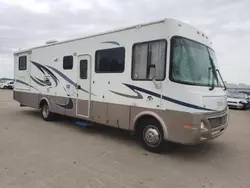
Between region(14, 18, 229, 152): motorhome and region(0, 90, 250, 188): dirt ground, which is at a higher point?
region(14, 18, 229, 152): motorhome

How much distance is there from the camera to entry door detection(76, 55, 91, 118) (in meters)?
7.29

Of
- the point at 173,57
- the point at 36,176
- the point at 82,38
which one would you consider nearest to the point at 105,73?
the point at 82,38

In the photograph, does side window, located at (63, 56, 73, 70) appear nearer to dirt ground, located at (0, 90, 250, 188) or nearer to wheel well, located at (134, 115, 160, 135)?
dirt ground, located at (0, 90, 250, 188)

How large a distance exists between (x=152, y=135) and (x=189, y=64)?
1.77 metres

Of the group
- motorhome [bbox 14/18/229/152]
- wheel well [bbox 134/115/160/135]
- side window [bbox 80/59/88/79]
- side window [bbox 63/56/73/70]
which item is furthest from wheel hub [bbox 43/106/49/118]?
wheel well [bbox 134/115/160/135]

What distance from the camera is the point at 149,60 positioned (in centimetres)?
571

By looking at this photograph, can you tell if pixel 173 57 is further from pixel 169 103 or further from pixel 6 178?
pixel 6 178

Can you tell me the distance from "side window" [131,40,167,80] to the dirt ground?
5.83ft

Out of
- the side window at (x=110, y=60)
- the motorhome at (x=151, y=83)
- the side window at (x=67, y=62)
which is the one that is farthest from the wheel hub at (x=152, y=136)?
the side window at (x=67, y=62)

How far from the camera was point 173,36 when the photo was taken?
→ 17.3 feet

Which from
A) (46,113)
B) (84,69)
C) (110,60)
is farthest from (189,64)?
(46,113)

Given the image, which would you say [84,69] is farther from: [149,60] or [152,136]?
[152,136]

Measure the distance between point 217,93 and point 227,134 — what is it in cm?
297

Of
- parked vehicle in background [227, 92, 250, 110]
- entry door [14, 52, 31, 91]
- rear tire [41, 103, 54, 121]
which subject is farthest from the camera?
parked vehicle in background [227, 92, 250, 110]
